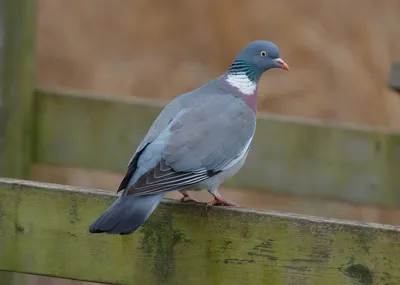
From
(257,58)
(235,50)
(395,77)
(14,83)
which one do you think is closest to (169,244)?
(257,58)

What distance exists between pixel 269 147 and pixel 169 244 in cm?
151

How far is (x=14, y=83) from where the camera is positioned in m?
3.96

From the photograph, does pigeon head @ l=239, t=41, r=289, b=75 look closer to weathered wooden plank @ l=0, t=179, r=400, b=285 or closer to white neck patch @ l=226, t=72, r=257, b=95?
white neck patch @ l=226, t=72, r=257, b=95

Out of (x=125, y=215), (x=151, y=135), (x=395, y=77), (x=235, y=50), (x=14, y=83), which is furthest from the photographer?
(x=235, y=50)

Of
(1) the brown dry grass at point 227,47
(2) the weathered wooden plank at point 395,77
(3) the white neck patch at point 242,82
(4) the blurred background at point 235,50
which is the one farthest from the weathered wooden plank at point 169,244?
(1) the brown dry grass at point 227,47

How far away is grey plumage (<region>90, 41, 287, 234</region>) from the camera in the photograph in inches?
108

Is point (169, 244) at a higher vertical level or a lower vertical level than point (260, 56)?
lower

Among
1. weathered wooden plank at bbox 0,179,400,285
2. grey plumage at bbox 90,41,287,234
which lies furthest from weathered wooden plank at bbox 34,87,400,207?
weathered wooden plank at bbox 0,179,400,285

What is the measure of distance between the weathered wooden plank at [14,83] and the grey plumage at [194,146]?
3.04 feet

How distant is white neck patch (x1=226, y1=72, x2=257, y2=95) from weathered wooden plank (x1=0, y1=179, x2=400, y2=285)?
89 centimetres

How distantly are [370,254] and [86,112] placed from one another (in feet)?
6.33

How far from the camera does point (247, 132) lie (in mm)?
3291

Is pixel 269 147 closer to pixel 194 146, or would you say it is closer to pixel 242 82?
pixel 242 82

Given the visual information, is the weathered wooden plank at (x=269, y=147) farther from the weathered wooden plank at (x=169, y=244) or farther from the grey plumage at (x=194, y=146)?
the weathered wooden plank at (x=169, y=244)
